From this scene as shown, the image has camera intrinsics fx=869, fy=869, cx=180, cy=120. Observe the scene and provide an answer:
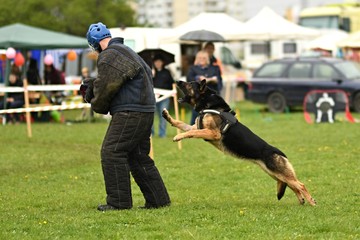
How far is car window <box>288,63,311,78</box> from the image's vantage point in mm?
24922

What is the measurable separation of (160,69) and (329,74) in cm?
837

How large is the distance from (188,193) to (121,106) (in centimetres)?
231

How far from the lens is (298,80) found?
24828mm

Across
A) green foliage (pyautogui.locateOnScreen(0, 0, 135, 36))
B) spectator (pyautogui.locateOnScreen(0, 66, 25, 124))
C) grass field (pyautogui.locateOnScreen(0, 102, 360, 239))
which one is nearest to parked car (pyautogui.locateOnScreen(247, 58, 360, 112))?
grass field (pyautogui.locateOnScreen(0, 102, 360, 239))

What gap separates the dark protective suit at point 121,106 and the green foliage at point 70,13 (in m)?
28.3

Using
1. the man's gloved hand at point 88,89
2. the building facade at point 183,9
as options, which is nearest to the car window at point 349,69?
the man's gloved hand at point 88,89

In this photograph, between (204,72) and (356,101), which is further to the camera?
(356,101)

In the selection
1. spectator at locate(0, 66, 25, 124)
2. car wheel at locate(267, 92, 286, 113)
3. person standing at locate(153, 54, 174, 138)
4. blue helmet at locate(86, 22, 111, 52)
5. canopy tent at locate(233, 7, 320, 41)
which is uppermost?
blue helmet at locate(86, 22, 111, 52)

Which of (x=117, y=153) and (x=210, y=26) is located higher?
(x=210, y=26)

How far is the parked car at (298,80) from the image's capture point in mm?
24144

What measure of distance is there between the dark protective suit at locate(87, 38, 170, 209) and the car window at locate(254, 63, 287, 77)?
669 inches

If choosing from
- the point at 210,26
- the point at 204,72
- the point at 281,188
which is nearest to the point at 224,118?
the point at 281,188

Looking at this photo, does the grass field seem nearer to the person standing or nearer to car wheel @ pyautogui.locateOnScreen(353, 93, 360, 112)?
the person standing

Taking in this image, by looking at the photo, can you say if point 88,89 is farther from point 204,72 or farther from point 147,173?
point 204,72
